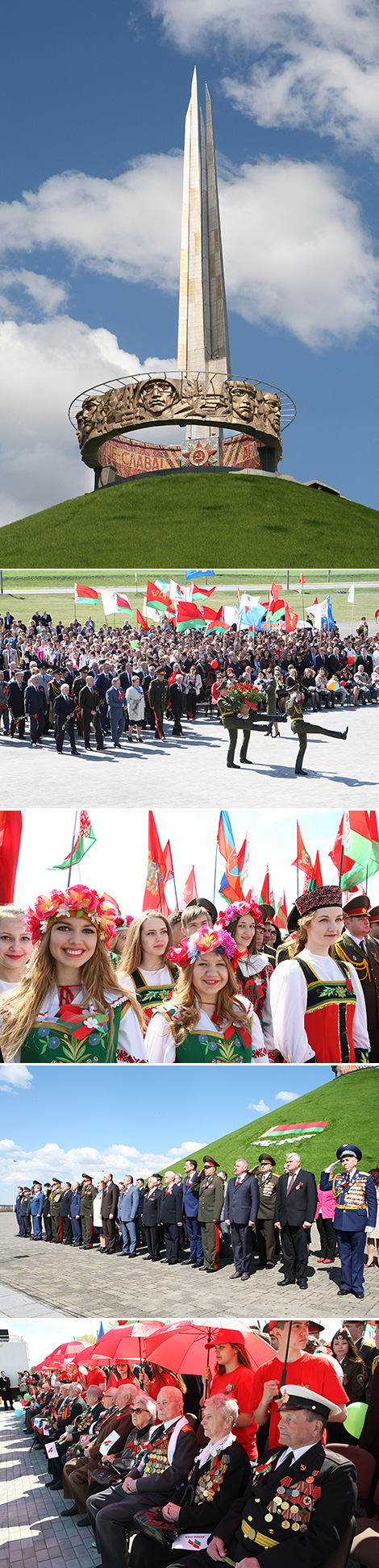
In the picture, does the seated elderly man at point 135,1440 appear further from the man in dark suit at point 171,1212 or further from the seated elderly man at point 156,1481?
the man in dark suit at point 171,1212

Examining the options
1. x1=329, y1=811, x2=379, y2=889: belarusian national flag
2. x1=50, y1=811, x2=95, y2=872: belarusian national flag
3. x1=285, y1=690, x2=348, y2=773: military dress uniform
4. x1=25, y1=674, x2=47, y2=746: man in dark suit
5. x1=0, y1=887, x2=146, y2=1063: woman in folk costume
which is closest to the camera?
x1=0, y1=887, x2=146, y2=1063: woman in folk costume

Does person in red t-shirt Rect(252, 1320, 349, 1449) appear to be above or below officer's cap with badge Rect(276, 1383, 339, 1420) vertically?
below

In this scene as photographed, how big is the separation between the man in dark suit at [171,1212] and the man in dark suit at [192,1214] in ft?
0.16

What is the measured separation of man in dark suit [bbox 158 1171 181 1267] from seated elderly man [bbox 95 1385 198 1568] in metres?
0.93

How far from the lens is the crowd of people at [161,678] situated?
50.5ft

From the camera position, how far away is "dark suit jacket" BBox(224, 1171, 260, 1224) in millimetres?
5484

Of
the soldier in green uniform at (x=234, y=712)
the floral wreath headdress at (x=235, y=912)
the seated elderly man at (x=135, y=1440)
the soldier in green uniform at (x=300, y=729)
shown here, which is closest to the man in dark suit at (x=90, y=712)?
the soldier in green uniform at (x=234, y=712)

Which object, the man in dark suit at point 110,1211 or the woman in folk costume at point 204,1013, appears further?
the man in dark suit at point 110,1211

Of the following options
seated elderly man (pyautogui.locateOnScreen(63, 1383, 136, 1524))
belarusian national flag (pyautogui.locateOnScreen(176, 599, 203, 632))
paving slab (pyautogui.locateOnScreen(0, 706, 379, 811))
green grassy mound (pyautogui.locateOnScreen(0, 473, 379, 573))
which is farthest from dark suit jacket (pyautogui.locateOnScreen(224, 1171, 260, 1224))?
green grassy mound (pyautogui.locateOnScreen(0, 473, 379, 573))

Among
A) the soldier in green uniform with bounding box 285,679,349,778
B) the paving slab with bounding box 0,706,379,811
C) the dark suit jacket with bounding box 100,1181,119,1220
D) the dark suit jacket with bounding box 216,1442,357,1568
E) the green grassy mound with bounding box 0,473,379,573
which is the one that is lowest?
the dark suit jacket with bounding box 216,1442,357,1568

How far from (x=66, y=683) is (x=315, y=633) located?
8.20 metres

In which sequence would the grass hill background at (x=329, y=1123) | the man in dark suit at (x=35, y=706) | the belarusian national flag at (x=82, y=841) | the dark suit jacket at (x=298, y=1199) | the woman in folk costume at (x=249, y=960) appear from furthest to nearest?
1. the man in dark suit at (x=35, y=706)
2. the belarusian national flag at (x=82, y=841)
3. the woman in folk costume at (x=249, y=960)
4. the dark suit jacket at (x=298, y=1199)
5. the grass hill background at (x=329, y=1123)

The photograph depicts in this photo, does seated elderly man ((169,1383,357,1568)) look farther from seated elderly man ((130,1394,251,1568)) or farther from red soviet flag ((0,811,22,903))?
red soviet flag ((0,811,22,903))

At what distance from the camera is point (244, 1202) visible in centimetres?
552
